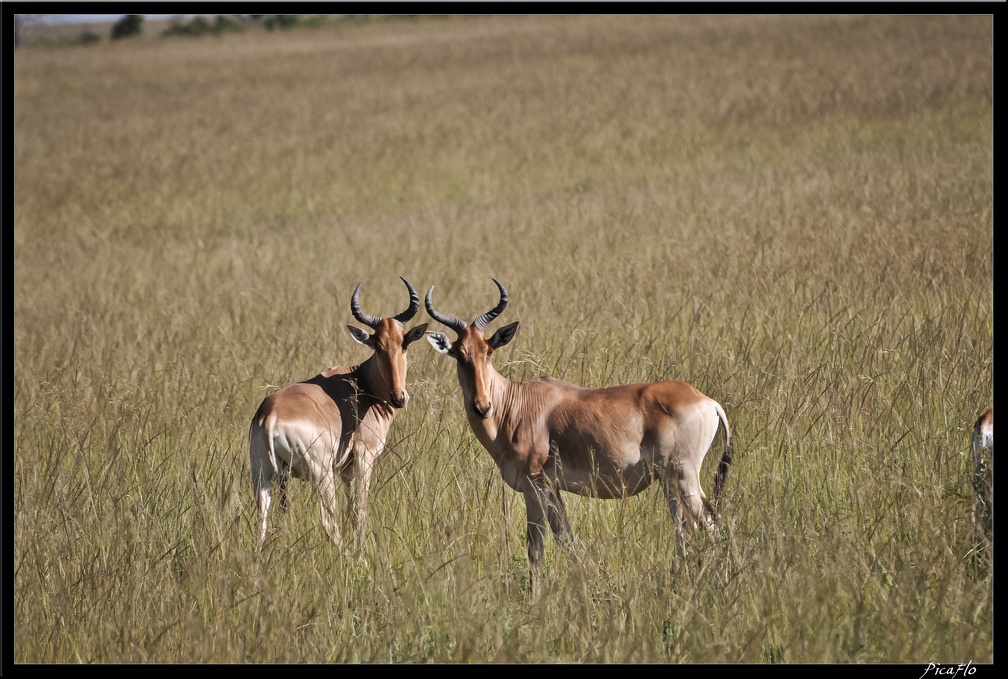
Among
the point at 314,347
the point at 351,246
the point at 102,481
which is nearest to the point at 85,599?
the point at 102,481

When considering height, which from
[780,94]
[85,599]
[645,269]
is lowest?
[85,599]

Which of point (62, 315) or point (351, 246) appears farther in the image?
point (351, 246)

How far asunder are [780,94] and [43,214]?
15193 millimetres

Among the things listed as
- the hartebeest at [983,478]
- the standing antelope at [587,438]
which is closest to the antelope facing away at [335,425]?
the standing antelope at [587,438]

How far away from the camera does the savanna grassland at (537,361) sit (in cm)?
389

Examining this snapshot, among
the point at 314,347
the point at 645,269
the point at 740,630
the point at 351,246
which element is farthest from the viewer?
the point at 351,246

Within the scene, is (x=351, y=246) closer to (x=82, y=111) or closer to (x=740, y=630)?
(x=740, y=630)

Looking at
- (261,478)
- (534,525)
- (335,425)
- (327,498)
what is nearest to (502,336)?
(534,525)

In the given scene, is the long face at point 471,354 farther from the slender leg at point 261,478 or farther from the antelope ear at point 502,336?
the slender leg at point 261,478

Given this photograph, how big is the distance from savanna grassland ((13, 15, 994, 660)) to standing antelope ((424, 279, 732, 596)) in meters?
0.15

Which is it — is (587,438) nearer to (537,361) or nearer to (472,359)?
(472,359)

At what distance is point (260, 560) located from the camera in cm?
422
